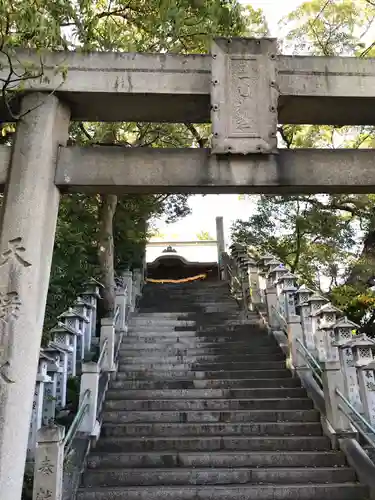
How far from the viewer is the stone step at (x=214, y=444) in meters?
6.20

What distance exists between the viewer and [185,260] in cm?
1886

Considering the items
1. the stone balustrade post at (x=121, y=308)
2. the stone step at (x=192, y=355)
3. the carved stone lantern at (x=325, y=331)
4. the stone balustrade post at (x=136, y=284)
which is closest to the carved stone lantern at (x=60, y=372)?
the stone step at (x=192, y=355)

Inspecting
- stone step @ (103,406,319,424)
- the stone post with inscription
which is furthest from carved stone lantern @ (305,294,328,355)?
the stone post with inscription

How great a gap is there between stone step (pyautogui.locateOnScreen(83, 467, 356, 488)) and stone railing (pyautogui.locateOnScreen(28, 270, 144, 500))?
1.29ft

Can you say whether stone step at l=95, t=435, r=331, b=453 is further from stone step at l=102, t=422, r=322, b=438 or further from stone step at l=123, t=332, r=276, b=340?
stone step at l=123, t=332, r=276, b=340

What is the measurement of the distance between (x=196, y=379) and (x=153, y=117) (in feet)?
16.0

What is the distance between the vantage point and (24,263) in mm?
3584

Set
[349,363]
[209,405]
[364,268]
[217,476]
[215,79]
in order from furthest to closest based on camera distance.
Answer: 1. [364,268]
2. [209,405]
3. [349,363]
4. [217,476]
5. [215,79]

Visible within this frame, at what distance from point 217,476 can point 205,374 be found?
2511mm

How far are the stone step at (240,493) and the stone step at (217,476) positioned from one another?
0.20 meters

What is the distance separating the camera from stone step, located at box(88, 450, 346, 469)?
589 centimetres

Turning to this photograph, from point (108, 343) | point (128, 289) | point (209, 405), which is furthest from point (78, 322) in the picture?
point (128, 289)

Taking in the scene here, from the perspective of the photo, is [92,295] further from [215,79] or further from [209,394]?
[215,79]

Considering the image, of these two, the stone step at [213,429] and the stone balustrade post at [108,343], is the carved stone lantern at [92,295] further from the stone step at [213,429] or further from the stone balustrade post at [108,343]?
the stone step at [213,429]
